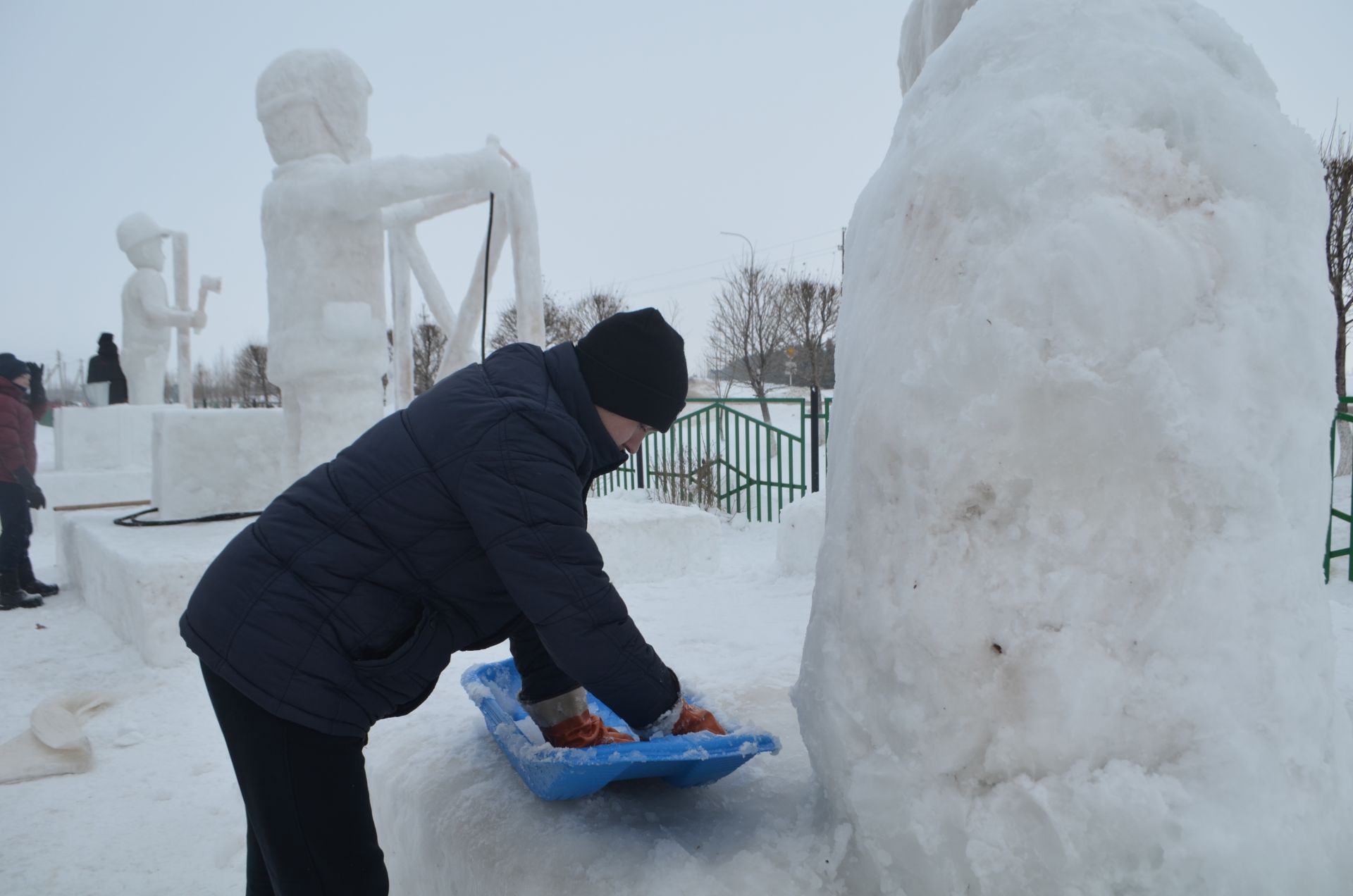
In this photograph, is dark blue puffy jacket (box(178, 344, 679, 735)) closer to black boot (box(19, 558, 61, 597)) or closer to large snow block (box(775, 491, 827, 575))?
large snow block (box(775, 491, 827, 575))

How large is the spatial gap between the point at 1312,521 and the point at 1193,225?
0.47 metres

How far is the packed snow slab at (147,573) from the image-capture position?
159 inches

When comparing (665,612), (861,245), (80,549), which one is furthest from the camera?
(80,549)

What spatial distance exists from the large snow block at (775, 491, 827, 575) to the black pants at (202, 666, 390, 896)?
3321 millimetres

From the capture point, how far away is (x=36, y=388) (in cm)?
657

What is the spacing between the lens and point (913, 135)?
54.9 inches

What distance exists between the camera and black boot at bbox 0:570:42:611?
541 cm

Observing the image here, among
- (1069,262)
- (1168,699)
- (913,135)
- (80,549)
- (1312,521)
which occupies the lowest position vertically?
(80,549)

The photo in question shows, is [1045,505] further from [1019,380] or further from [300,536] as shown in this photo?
[300,536]

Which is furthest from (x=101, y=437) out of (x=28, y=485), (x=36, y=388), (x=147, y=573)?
(x=147, y=573)

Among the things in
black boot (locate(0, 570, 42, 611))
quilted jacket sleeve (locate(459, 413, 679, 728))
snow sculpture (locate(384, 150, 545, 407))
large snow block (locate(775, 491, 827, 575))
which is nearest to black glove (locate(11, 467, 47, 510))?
black boot (locate(0, 570, 42, 611))

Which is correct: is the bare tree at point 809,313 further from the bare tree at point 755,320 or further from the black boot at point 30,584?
the black boot at point 30,584

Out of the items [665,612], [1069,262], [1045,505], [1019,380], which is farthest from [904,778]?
[665,612]

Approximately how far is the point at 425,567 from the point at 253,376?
33.3 metres
